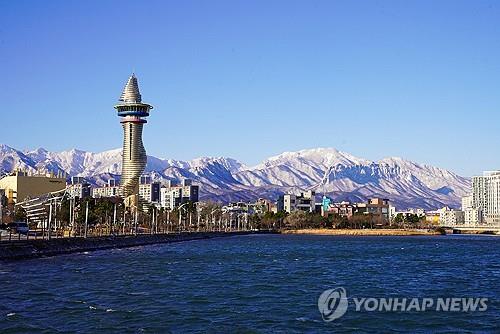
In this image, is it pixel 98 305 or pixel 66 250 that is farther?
pixel 66 250

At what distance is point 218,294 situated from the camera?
4253 cm

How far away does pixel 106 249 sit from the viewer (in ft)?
316

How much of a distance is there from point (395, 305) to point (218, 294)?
10.8m

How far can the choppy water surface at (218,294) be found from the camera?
30531mm

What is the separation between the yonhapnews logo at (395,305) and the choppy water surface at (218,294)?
2.08 ft

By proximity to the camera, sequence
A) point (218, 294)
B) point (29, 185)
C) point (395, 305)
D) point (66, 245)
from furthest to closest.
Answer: point (29, 185) < point (66, 245) < point (218, 294) < point (395, 305)

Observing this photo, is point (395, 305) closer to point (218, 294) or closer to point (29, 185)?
point (218, 294)

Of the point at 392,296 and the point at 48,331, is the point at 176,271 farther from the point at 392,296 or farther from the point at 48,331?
the point at 48,331

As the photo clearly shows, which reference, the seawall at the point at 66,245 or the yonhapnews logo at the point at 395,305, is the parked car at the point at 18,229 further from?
the yonhapnews logo at the point at 395,305

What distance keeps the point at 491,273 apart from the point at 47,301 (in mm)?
39921

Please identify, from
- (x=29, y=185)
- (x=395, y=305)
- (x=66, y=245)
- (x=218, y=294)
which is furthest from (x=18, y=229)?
(x=29, y=185)

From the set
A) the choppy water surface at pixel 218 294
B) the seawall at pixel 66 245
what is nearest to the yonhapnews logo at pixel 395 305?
the choppy water surface at pixel 218 294

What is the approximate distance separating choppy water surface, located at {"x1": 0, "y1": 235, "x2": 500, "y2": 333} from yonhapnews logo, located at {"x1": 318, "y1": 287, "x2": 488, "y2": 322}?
2.08ft

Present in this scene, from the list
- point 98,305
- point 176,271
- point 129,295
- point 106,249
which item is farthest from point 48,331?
point 106,249
